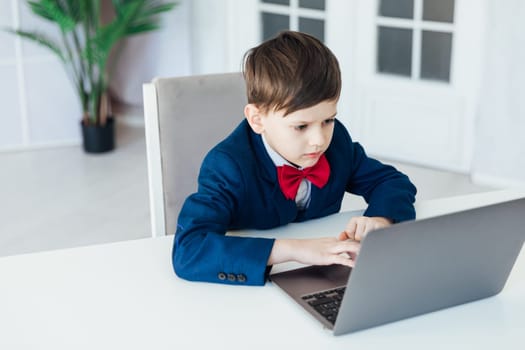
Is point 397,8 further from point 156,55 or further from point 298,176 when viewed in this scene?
point 298,176

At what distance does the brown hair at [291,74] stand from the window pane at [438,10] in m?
2.53

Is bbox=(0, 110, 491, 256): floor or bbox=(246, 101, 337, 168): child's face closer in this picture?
bbox=(246, 101, 337, 168): child's face

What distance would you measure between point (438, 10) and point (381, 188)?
2415 millimetres

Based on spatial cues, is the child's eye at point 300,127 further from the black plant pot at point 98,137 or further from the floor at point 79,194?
the black plant pot at point 98,137

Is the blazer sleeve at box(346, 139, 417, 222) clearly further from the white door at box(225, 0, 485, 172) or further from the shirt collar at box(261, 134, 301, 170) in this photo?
the white door at box(225, 0, 485, 172)

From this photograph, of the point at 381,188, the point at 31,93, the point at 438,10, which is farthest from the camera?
the point at 31,93

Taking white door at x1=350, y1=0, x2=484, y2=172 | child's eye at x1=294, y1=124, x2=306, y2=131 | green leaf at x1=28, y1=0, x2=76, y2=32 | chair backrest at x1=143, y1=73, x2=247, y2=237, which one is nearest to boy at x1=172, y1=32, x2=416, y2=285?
child's eye at x1=294, y1=124, x2=306, y2=131

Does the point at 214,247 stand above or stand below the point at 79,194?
above

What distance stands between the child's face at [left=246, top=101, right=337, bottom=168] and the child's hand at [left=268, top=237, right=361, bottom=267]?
0.58 feet

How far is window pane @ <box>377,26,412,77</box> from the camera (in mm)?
4223

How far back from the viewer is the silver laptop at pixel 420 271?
1.23 meters

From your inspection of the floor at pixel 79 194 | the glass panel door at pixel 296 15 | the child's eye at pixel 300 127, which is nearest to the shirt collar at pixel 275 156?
the child's eye at pixel 300 127

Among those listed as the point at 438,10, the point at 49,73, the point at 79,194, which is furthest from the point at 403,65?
the point at 49,73

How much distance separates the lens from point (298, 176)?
5.67 ft
